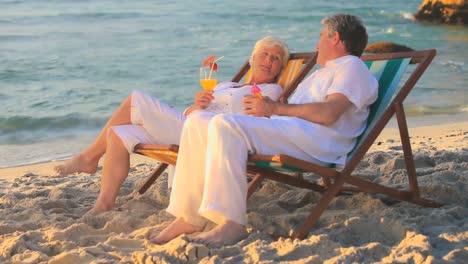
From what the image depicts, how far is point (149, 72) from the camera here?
12727mm

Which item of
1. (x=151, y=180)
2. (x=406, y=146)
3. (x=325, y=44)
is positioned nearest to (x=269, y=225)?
(x=406, y=146)

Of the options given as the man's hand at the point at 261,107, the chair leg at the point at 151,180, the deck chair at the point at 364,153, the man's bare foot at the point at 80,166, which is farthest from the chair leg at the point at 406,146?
the man's bare foot at the point at 80,166

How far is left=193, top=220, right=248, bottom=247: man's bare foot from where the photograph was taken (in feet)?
11.4

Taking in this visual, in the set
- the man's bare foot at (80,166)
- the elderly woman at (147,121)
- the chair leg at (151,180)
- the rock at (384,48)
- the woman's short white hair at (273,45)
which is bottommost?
the rock at (384,48)

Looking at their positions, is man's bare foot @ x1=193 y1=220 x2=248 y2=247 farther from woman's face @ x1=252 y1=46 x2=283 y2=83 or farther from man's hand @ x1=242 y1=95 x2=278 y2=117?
woman's face @ x1=252 y1=46 x2=283 y2=83

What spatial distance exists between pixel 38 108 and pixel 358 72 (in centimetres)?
665

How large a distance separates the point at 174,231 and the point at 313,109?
2.72 ft

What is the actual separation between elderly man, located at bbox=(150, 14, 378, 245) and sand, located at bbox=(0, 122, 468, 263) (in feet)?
0.52

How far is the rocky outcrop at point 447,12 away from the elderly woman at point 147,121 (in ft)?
54.5

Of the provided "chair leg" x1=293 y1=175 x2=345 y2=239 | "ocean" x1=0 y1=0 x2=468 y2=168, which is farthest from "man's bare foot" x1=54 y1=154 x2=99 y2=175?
"ocean" x1=0 y1=0 x2=468 y2=168

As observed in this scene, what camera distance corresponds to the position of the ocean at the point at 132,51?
9.13 metres

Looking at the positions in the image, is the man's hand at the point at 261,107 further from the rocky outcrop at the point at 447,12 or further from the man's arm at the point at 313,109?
the rocky outcrop at the point at 447,12

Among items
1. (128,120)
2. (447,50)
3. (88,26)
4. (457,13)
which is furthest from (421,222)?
(457,13)

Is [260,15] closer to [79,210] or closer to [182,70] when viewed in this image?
[182,70]
